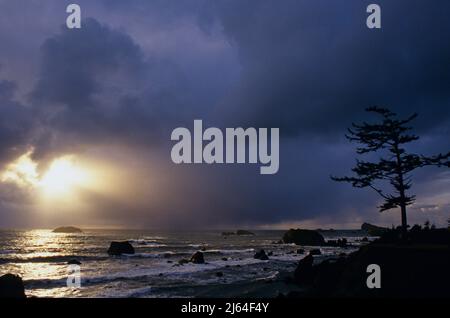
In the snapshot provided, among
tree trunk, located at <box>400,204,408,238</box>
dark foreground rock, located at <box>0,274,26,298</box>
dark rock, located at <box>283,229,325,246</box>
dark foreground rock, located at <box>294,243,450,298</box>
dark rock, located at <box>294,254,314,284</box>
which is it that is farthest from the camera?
dark rock, located at <box>283,229,325,246</box>

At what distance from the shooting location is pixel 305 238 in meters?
104

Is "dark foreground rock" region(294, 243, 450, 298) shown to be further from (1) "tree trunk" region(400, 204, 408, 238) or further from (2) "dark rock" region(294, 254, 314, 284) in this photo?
(2) "dark rock" region(294, 254, 314, 284)

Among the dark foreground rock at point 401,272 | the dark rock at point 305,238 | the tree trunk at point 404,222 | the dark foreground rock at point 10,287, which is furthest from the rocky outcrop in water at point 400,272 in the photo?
the dark rock at point 305,238

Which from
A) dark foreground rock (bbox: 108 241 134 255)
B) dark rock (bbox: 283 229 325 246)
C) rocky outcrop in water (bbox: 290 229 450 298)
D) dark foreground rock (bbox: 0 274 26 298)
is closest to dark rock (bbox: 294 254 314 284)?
rocky outcrop in water (bbox: 290 229 450 298)

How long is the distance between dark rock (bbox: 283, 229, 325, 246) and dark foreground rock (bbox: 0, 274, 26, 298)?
3371 inches

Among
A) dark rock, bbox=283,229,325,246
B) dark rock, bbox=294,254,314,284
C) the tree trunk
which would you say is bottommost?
dark rock, bbox=283,229,325,246

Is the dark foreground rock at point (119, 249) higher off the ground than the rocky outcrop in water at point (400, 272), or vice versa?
the rocky outcrop in water at point (400, 272)

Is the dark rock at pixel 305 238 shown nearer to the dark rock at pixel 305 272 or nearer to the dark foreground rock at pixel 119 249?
the dark foreground rock at pixel 119 249

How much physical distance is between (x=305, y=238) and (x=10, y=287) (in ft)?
296

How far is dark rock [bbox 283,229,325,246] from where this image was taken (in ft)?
330

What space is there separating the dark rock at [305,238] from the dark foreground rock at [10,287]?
85.6 meters

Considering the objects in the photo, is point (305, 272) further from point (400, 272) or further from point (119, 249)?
point (119, 249)

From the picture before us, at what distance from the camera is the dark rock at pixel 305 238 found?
100688 mm
